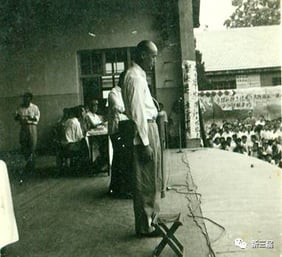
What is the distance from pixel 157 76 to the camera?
38.2 feet

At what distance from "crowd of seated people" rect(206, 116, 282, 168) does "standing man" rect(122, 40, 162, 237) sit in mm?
5982

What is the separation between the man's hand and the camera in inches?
151

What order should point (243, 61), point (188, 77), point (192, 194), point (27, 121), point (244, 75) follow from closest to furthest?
point (192, 194) < point (27, 121) < point (188, 77) < point (244, 75) < point (243, 61)

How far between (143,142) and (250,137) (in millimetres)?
6985

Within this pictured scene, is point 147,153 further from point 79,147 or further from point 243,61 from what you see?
point 243,61

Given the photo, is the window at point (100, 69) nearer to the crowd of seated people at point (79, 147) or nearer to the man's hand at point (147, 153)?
the crowd of seated people at point (79, 147)

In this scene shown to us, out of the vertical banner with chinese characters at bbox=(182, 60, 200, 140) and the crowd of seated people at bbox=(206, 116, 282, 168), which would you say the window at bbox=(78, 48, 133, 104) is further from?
the crowd of seated people at bbox=(206, 116, 282, 168)

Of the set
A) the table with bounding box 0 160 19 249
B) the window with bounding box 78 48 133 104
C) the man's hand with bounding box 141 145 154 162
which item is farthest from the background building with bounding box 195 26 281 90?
the table with bounding box 0 160 19 249

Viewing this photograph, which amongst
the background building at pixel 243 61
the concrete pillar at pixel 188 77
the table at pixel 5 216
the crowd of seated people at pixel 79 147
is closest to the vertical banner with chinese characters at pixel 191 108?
the concrete pillar at pixel 188 77

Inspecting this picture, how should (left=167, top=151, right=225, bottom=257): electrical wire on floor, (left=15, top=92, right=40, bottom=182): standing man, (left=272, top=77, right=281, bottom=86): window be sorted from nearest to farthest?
1. (left=167, top=151, right=225, bottom=257): electrical wire on floor
2. (left=15, top=92, right=40, bottom=182): standing man
3. (left=272, top=77, right=281, bottom=86): window

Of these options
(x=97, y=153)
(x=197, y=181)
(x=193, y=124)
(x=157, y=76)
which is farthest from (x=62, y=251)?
(x=157, y=76)

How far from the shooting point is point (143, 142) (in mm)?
3795

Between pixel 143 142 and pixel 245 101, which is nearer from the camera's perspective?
pixel 143 142

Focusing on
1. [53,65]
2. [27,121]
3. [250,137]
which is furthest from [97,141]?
[53,65]
